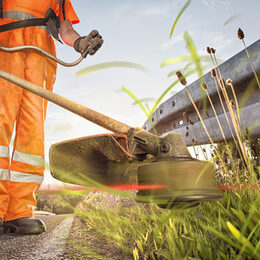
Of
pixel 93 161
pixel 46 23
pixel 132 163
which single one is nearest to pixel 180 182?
pixel 132 163

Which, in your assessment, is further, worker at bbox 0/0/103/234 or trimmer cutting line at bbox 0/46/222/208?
worker at bbox 0/0/103/234

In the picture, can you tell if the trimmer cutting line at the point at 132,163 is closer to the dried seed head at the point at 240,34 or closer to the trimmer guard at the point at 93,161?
the trimmer guard at the point at 93,161

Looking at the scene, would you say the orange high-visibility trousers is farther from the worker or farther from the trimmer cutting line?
the trimmer cutting line

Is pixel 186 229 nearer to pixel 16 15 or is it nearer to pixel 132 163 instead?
pixel 132 163

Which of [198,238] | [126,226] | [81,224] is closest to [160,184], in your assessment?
[198,238]

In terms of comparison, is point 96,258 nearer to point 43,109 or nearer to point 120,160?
point 120,160

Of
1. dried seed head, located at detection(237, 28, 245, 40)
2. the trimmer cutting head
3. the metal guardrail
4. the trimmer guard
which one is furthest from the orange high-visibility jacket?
dried seed head, located at detection(237, 28, 245, 40)

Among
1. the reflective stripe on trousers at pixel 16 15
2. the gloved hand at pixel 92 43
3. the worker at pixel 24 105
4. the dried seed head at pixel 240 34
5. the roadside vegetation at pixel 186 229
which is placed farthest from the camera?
the reflective stripe on trousers at pixel 16 15

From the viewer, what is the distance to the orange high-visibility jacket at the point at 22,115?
239 centimetres

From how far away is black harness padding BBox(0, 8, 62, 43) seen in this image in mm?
2561

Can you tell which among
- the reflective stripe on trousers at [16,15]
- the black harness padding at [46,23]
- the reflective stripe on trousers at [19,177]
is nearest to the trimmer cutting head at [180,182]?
the reflective stripe on trousers at [19,177]

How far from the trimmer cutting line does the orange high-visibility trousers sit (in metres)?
0.85

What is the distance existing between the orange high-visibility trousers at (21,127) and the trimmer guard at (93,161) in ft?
3.39

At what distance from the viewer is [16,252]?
1715 mm
